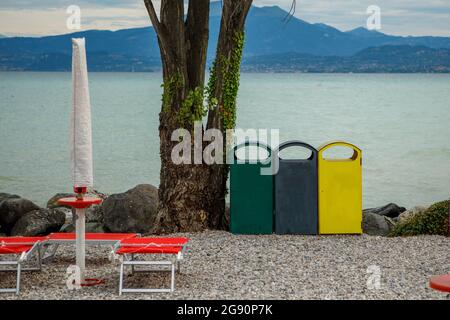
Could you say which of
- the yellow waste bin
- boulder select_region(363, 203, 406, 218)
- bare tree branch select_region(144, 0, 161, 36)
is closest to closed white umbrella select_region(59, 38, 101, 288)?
bare tree branch select_region(144, 0, 161, 36)

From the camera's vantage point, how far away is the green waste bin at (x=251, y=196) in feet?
38.0

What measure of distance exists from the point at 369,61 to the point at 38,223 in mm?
97392

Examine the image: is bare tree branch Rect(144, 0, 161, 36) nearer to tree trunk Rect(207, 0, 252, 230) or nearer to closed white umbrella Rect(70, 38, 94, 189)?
tree trunk Rect(207, 0, 252, 230)

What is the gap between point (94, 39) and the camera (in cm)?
10694

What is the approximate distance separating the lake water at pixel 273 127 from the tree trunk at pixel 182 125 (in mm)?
17419

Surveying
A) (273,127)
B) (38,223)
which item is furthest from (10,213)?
(273,127)

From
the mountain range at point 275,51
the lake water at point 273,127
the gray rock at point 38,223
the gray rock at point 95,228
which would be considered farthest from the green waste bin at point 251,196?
the mountain range at point 275,51

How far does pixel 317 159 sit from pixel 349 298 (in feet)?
11.6

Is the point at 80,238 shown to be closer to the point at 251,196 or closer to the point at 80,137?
the point at 80,137

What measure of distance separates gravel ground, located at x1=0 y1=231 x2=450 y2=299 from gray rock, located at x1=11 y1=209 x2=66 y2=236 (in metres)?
4.71

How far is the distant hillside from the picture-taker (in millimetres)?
99562
